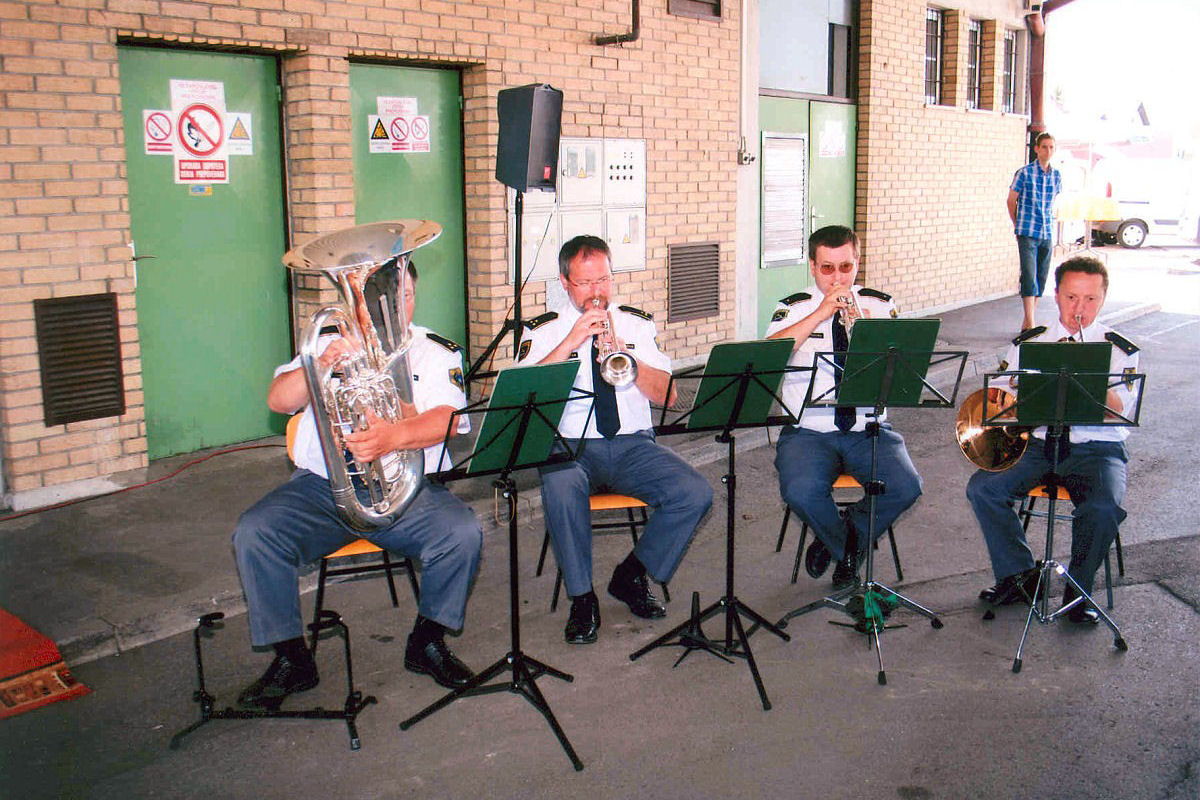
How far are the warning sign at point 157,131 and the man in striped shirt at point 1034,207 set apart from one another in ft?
29.7

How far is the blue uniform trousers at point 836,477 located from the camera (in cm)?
538

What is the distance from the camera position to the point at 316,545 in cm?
458

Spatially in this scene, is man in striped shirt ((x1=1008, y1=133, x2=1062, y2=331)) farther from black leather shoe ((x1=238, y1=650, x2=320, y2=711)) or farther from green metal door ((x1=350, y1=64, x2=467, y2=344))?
black leather shoe ((x1=238, y1=650, x2=320, y2=711))

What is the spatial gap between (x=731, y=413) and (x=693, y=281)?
6.06 m

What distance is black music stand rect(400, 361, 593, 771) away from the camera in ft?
13.5

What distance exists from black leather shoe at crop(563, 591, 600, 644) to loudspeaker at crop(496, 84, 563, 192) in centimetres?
343

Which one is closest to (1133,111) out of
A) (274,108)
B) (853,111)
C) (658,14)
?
(853,111)

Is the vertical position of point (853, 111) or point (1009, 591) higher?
point (853, 111)

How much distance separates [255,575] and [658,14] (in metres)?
7.13

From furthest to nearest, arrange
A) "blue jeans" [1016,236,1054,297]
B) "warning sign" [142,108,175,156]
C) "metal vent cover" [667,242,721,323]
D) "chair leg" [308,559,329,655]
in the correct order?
"blue jeans" [1016,236,1054,297]
"metal vent cover" [667,242,721,323]
"warning sign" [142,108,175,156]
"chair leg" [308,559,329,655]

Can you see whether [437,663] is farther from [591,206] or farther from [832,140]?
[832,140]

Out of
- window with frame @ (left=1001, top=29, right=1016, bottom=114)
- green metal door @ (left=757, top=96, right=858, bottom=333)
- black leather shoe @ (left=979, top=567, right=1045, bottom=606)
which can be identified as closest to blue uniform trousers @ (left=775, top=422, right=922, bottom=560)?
black leather shoe @ (left=979, top=567, right=1045, bottom=606)

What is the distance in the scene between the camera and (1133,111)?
27000 mm

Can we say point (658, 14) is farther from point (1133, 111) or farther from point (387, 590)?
point (1133, 111)
